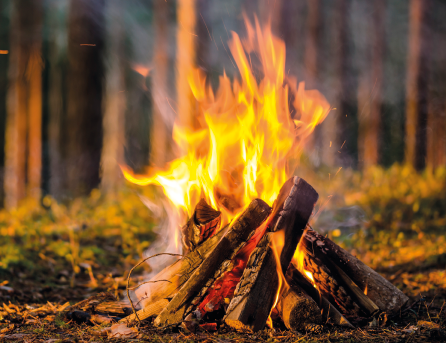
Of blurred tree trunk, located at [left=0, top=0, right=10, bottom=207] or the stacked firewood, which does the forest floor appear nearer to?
the stacked firewood

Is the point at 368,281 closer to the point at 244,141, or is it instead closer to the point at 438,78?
the point at 244,141

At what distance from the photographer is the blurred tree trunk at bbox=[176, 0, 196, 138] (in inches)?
286

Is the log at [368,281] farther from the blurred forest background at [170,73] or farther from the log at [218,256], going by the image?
the blurred forest background at [170,73]

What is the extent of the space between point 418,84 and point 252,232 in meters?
10.0

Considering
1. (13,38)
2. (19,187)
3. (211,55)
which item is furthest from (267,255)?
(13,38)

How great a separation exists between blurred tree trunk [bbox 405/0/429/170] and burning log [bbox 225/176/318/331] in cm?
930

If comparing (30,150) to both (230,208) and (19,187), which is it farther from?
(230,208)

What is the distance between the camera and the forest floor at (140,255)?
96.7 inches

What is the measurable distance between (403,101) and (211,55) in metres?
13.9

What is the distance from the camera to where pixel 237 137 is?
10.6ft

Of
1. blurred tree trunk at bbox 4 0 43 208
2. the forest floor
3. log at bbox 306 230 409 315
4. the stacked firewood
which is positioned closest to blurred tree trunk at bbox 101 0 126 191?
blurred tree trunk at bbox 4 0 43 208

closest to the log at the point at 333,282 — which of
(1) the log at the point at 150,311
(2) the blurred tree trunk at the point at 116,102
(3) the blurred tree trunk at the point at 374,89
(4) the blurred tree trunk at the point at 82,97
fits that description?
(1) the log at the point at 150,311

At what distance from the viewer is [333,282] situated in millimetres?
2809

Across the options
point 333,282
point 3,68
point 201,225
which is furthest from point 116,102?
point 333,282
